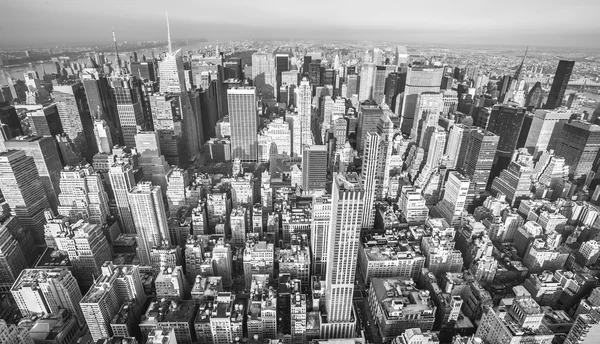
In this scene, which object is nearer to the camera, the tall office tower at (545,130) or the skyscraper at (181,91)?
the tall office tower at (545,130)

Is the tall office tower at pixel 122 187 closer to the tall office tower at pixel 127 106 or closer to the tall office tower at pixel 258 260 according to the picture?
the tall office tower at pixel 258 260

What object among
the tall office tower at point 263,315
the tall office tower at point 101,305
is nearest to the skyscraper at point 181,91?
the tall office tower at point 101,305

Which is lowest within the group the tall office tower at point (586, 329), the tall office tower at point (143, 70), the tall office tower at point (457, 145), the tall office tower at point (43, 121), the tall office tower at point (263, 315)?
the tall office tower at point (263, 315)

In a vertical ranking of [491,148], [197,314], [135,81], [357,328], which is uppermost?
[135,81]

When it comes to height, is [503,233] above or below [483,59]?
below

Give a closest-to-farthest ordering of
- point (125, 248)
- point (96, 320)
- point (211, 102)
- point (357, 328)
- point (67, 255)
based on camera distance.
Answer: point (96, 320), point (357, 328), point (67, 255), point (125, 248), point (211, 102)

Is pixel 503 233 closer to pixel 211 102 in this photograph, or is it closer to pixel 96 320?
pixel 96 320

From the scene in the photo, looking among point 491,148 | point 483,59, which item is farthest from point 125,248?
point 483,59

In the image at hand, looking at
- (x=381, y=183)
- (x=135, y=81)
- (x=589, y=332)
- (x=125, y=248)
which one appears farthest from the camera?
(x=135, y=81)

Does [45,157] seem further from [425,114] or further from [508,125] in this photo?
[508,125]
